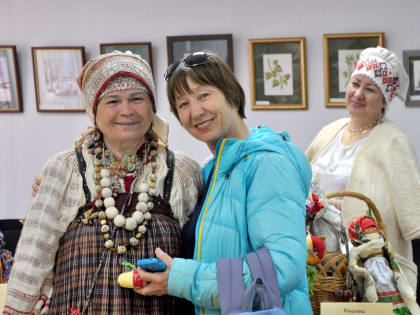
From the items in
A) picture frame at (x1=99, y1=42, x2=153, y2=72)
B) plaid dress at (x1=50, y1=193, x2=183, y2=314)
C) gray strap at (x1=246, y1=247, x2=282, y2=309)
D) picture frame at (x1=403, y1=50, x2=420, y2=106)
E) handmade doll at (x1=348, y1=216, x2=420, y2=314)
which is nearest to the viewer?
gray strap at (x1=246, y1=247, x2=282, y2=309)

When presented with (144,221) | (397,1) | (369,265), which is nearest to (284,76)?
(397,1)

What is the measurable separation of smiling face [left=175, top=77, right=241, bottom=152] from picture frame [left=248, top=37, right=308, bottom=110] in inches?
94.6

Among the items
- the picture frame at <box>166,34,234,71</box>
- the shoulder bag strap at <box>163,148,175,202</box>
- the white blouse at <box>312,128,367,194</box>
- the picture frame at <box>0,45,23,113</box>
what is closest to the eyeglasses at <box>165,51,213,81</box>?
the shoulder bag strap at <box>163,148,175,202</box>

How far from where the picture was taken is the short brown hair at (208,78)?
1696 mm

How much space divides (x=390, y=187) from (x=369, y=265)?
1.13 m

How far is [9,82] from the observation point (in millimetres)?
4363

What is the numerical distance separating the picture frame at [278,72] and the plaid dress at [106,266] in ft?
7.64

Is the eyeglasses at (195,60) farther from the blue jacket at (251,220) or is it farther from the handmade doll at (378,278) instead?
the handmade doll at (378,278)

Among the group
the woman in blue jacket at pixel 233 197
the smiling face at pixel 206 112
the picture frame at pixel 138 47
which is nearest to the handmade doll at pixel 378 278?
the woman in blue jacket at pixel 233 197

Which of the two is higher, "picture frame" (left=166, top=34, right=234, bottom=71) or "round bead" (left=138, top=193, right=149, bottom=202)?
"picture frame" (left=166, top=34, right=234, bottom=71)

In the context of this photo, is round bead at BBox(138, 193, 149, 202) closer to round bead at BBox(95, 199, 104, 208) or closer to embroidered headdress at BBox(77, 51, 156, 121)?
round bead at BBox(95, 199, 104, 208)

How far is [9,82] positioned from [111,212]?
2.87m

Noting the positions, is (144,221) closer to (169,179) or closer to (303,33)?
(169,179)

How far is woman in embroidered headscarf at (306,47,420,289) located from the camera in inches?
127
